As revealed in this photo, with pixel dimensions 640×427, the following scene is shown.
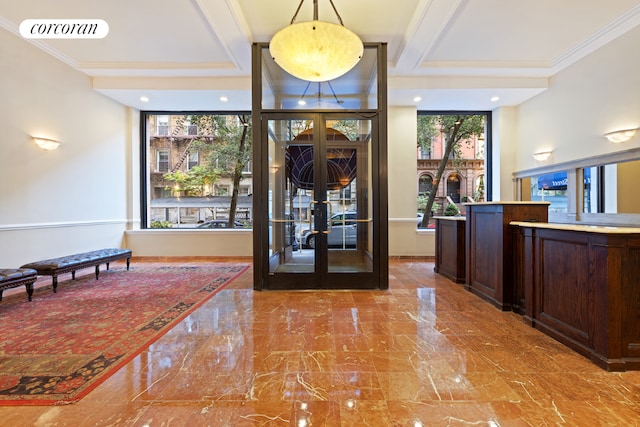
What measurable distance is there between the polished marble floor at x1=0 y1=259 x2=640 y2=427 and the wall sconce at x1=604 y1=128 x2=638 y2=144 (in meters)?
3.31

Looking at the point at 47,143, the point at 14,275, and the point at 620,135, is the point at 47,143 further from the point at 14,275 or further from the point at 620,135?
the point at 620,135

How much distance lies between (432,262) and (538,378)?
423 centimetres

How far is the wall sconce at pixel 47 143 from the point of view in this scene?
4377 millimetres

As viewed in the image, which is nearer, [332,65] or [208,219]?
[332,65]

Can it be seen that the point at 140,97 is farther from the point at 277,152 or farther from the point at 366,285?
the point at 366,285

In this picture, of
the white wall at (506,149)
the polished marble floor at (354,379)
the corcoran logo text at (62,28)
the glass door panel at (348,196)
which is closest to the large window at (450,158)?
the white wall at (506,149)

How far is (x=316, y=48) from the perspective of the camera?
9.65 ft

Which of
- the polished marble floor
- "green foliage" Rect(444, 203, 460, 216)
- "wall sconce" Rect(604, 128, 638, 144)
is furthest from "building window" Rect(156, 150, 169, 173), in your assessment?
"wall sconce" Rect(604, 128, 638, 144)

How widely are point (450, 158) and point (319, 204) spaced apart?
4.35 metres

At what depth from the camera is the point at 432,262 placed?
19.8 ft

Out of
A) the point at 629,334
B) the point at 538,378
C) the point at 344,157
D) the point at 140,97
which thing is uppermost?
the point at 140,97

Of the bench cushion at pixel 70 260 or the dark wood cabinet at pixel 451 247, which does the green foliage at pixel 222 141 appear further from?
the dark wood cabinet at pixel 451 247

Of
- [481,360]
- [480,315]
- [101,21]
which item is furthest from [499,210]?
[101,21]

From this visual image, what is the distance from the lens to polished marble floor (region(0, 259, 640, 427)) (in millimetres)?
1566
